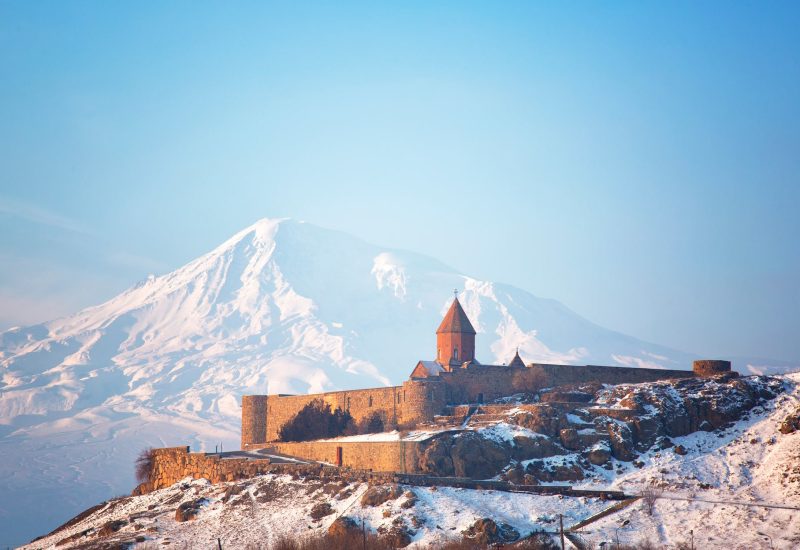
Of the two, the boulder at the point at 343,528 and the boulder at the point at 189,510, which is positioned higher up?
the boulder at the point at 189,510

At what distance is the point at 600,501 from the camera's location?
168ft

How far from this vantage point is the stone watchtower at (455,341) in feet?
243

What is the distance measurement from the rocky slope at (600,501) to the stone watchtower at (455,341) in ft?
39.0

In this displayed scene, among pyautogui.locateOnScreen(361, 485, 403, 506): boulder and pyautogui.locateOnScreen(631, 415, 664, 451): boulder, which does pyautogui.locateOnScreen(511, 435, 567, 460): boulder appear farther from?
pyautogui.locateOnScreen(361, 485, 403, 506): boulder

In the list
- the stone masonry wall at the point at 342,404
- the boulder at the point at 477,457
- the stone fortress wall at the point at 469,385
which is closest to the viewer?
the boulder at the point at 477,457

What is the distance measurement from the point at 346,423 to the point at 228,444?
10229 cm

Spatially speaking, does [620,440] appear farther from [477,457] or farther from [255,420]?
[255,420]

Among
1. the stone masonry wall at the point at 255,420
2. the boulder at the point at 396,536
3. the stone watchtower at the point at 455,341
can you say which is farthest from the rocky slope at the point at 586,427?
the stone masonry wall at the point at 255,420

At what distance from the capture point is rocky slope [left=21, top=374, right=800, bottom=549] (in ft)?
158

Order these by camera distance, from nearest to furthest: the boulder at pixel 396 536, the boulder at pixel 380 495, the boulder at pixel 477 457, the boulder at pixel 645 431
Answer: the boulder at pixel 396 536, the boulder at pixel 380 495, the boulder at pixel 477 457, the boulder at pixel 645 431

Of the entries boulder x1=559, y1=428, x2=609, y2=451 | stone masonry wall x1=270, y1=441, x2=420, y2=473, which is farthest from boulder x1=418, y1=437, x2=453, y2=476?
boulder x1=559, y1=428, x2=609, y2=451

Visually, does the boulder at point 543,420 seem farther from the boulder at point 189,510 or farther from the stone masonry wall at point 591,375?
the boulder at point 189,510

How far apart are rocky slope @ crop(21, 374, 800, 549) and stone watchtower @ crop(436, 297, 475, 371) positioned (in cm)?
1190

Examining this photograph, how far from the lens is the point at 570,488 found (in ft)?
174
